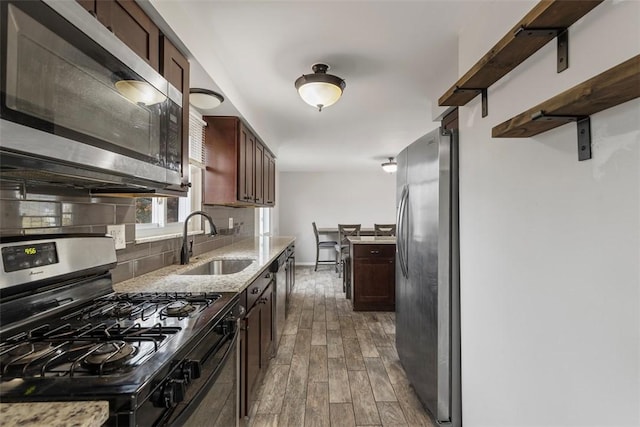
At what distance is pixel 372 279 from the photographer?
3.96 meters

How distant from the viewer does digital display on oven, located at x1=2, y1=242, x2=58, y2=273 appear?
917 millimetres

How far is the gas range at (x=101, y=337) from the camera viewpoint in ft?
2.21

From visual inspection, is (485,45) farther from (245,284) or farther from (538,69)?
(245,284)

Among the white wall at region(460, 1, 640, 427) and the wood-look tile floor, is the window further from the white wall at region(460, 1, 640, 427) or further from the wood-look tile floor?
the white wall at region(460, 1, 640, 427)

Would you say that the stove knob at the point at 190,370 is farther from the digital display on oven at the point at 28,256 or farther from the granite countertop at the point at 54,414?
the digital display on oven at the point at 28,256

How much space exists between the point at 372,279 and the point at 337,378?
1.77 metres

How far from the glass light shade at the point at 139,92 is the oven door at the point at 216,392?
2.82 ft

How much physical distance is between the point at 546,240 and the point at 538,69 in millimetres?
622

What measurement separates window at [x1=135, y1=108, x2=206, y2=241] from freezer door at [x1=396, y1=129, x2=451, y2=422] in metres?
1.51

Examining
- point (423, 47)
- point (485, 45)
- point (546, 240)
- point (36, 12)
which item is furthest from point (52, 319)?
point (423, 47)

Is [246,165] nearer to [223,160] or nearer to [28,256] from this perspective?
[223,160]

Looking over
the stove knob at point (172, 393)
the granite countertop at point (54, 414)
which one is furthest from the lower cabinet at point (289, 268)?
the granite countertop at point (54, 414)

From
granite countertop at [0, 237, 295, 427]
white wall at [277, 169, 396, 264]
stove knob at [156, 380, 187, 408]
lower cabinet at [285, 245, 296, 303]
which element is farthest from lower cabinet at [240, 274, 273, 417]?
white wall at [277, 169, 396, 264]

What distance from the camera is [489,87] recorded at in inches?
57.3
